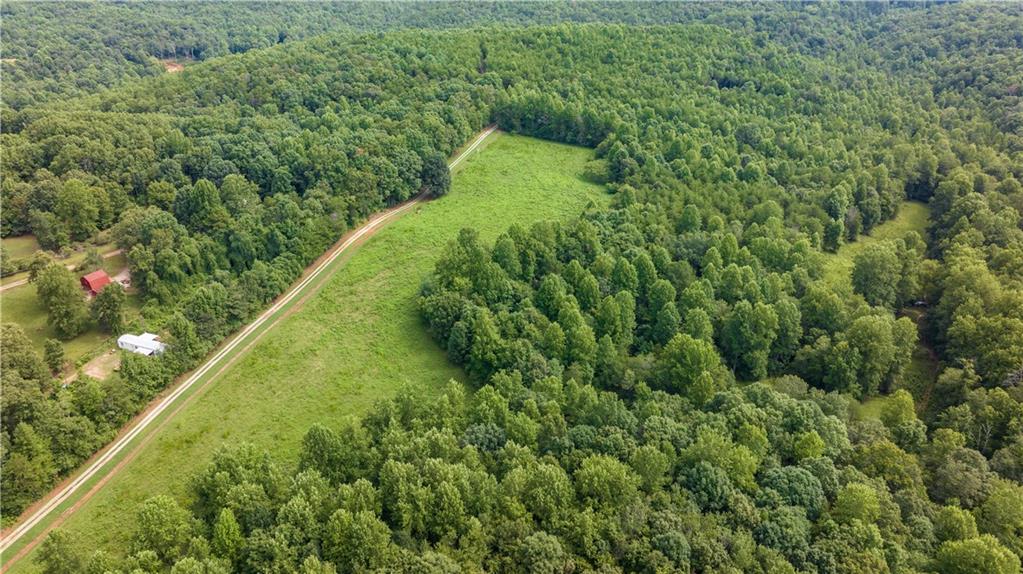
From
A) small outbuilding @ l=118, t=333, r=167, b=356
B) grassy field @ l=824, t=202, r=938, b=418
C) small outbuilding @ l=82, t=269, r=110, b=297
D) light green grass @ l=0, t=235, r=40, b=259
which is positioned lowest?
grassy field @ l=824, t=202, r=938, b=418

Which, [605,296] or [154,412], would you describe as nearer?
[154,412]

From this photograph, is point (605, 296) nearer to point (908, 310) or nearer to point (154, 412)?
point (908, 310)

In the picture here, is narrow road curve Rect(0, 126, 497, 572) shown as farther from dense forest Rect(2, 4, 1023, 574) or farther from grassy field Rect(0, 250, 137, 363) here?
grassy field Rect(0, 250, 137, 363)

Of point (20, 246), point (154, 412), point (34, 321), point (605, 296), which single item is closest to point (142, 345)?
point (154, 412)

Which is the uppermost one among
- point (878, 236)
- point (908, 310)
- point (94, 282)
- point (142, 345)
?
point (94, 282)

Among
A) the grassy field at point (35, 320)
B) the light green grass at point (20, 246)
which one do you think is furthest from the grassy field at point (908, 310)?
the light green grass at point (20, 246)

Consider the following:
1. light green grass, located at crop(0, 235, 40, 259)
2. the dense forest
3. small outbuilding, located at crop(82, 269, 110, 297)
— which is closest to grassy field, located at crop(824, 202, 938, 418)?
the dense forest

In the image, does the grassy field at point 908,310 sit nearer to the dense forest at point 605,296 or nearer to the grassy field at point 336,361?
the dense forest at point 605,296
